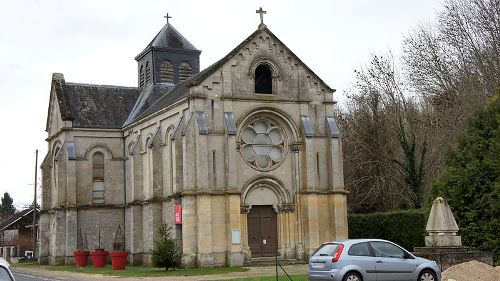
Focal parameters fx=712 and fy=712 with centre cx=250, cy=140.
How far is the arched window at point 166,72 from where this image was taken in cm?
5125

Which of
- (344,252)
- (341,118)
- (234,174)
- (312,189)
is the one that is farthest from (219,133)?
(341,118)

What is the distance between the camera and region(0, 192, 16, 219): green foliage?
127750 mm

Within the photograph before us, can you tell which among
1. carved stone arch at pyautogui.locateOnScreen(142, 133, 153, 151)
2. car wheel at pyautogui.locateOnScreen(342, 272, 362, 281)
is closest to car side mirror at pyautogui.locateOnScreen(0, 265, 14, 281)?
car wheel at pyautogui.locateOnScreen(342, 272, 362, 281)

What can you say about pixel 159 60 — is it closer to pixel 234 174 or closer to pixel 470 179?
pixel 234 174

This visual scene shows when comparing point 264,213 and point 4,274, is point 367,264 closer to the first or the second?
point 4,274

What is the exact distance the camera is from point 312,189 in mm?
38062

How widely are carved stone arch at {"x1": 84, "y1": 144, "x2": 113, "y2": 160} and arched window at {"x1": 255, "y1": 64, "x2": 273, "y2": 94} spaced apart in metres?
13.6

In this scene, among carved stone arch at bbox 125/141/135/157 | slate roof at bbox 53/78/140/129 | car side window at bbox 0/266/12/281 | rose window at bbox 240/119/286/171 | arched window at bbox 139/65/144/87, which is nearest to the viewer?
car side window at bbox 0/266/12/281

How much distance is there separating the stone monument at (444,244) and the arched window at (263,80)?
15.2m

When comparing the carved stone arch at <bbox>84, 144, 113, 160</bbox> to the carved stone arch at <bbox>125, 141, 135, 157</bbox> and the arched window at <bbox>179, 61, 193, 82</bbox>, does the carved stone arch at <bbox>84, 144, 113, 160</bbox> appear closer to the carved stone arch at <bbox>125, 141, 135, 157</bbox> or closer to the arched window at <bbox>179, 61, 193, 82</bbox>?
the carved stone arch at <bbox>125, 141, 135, 157</bbox>

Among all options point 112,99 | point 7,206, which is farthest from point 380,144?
point 7,206

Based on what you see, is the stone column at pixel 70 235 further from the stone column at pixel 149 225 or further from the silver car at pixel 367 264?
the silver car at pixel 367 264

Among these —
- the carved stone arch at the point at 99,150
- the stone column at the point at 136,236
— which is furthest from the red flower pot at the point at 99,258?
Result: the carved stone arch at the point at 99,150

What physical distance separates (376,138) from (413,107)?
3522 mm
